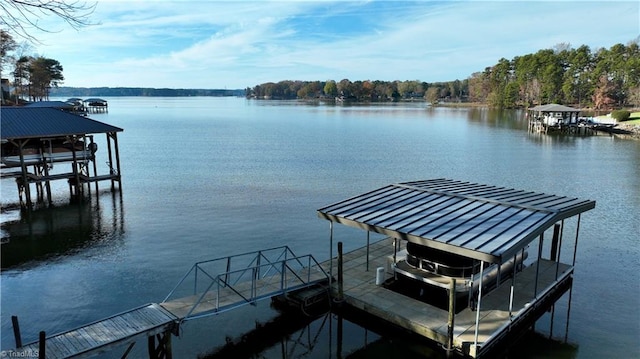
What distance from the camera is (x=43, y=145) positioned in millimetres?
28672

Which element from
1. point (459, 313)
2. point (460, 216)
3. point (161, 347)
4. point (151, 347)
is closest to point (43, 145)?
point (151, 347)

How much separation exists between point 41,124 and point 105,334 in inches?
852

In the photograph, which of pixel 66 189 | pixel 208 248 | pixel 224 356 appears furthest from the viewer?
pixel 66 189

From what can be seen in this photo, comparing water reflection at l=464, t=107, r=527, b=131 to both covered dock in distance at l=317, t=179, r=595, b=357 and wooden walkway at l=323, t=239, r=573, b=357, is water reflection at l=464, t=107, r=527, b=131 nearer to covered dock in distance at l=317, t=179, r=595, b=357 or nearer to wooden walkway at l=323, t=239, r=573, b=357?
covered dock in distance at l=317, t=179, r=595, b=357

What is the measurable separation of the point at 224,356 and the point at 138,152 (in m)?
41.3

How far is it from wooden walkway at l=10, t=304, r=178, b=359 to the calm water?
4.94 ft

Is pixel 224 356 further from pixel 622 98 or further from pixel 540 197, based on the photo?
pixel 622 98

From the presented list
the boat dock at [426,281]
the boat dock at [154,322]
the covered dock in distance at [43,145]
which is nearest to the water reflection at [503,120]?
the covered dock in distance at [43,145]

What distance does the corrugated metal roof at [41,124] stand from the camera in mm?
25547

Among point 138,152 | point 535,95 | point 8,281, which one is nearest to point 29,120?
point 8,281

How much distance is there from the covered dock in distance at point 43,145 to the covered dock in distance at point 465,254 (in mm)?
19939

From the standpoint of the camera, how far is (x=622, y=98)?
104188 millimetres

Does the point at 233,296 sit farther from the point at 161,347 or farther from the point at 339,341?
the point at 339,341

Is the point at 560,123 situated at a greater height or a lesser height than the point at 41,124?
lesser
